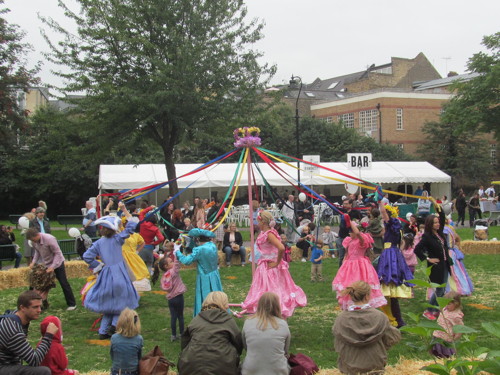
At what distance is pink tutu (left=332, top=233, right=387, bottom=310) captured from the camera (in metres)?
7.48

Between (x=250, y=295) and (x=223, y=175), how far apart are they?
17.3m

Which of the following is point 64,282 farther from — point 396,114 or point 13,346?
point 396,114

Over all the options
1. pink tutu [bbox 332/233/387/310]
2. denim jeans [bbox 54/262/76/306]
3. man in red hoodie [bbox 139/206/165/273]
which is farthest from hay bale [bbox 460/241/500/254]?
denim jeans [bbox 54/262/76/306]

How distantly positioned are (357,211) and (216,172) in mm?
14546

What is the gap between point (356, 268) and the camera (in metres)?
7.64

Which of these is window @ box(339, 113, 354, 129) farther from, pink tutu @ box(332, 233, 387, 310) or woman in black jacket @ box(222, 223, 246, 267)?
pink tutu @ box(332, 233, 387, 310)

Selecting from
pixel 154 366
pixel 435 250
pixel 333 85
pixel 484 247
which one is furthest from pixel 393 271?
pixel 333 85

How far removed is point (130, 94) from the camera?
57.0 ft

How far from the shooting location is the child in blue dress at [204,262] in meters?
6.78

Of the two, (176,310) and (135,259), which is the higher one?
(135,259)

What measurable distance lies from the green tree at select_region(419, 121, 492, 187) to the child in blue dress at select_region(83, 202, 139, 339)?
1352 inches

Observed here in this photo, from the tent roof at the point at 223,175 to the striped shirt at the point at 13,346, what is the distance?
17130 mm

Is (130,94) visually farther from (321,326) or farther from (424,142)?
(424,142)

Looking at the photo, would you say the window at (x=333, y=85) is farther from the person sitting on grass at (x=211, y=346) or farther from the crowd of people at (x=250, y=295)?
the person sitting on grass at (x=211, y=346)
